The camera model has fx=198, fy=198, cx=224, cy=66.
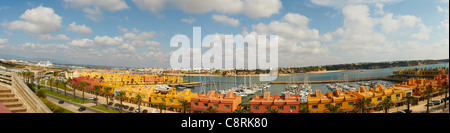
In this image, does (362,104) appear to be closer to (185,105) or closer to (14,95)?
(185,105)

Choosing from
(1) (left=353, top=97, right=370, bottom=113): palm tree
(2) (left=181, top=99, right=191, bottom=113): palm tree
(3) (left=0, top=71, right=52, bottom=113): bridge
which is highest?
(3) (left=0, top=71, right=52, bottom=113): bridge

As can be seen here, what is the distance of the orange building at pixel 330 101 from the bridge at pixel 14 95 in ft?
44.3

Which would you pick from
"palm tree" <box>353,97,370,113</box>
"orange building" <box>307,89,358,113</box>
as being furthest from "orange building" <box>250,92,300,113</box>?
"palm tree" <box>353,97,370,113</box>

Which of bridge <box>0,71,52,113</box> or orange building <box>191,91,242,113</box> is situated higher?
bridge <box>0,71,52,113</box>

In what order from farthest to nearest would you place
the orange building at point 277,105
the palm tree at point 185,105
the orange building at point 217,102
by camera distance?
1. the palm tree at point 185,105
2. the orange building at point 217,102
3. the orange building at point 277,105

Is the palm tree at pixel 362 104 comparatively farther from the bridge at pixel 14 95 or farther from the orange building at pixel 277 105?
the bridge at pixel 14 95

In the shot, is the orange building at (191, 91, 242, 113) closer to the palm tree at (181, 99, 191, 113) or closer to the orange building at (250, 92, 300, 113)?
the palm tree at (181, 99, 191, 113)

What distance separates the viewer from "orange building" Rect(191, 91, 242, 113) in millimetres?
14070

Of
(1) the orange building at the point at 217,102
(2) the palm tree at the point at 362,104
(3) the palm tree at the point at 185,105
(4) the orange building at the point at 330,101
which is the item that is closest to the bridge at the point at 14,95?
(3) the palm tree at the point at 185,105

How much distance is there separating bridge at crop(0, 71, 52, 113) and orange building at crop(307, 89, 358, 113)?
44.3ft

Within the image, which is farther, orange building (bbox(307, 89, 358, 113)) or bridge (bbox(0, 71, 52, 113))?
orange building (bbox(307, 89, 358, 113))

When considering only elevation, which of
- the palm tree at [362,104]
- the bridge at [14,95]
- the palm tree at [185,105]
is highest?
the bridge at [14,95]

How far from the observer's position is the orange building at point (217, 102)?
1407cm
